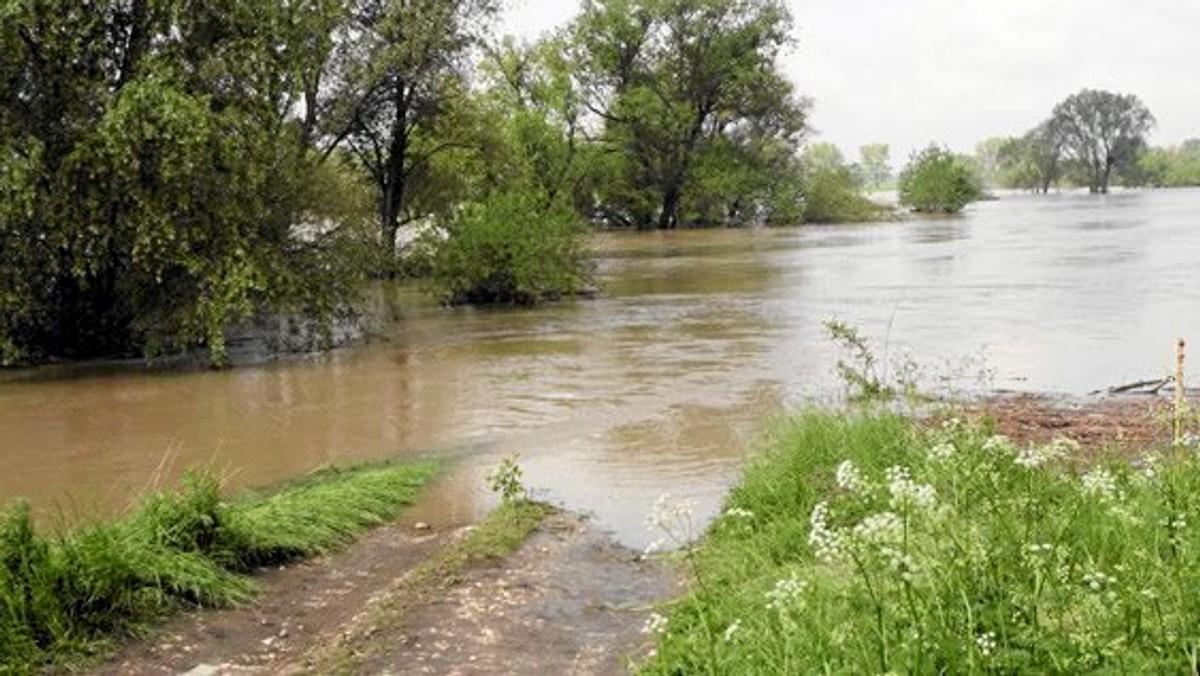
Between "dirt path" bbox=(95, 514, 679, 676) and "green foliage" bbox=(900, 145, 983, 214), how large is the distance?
7044cm

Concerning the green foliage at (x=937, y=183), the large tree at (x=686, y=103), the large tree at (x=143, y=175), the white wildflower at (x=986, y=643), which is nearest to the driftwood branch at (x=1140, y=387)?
the white wildflower at (x=986, y=643)

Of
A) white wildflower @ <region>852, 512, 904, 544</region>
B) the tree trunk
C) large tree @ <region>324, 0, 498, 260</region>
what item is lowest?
white wildflower @ <region>852, 512, 904, 544</region>

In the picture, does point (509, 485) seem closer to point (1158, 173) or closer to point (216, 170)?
point (216, 170)

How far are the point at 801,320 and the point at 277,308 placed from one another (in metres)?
9.81

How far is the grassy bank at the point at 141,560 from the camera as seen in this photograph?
628cm

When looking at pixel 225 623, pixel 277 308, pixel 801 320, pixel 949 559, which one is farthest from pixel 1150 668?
pixel 801 320

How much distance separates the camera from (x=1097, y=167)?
14712 centimetres

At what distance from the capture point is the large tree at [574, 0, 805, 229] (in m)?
65.3

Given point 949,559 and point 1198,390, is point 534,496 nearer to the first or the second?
point 949,559

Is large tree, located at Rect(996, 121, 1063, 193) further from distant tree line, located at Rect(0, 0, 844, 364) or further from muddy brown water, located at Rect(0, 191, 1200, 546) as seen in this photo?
distant tree line, located at Rect(0, 0, 844, 364)

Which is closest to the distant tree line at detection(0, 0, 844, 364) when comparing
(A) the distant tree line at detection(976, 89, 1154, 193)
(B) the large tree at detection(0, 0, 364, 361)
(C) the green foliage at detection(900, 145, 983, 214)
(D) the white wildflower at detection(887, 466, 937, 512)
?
(B) the large tree at detection(0, 0, 364, 361)

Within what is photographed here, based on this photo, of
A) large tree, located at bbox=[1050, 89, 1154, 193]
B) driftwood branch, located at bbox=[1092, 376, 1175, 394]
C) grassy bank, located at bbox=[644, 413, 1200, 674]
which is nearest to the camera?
grassy bank, located at bbox=[644, 413, 1200, 674]

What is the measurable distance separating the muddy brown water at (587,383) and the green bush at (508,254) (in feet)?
2.85

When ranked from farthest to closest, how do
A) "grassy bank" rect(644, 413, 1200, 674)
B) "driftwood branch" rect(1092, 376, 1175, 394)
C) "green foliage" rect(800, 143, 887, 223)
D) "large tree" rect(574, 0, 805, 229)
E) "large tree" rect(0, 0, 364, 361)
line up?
"green foliage" rect(800, 143, 887, 223) < "large tree" rect(574, 0, 805, 229) < "large tree" rect(0, 0, 364, 361) < "driftwood branch" rect(1092, 376, 1175, 394) < "grassy bank" rect(644, 413, 1200, 674)
